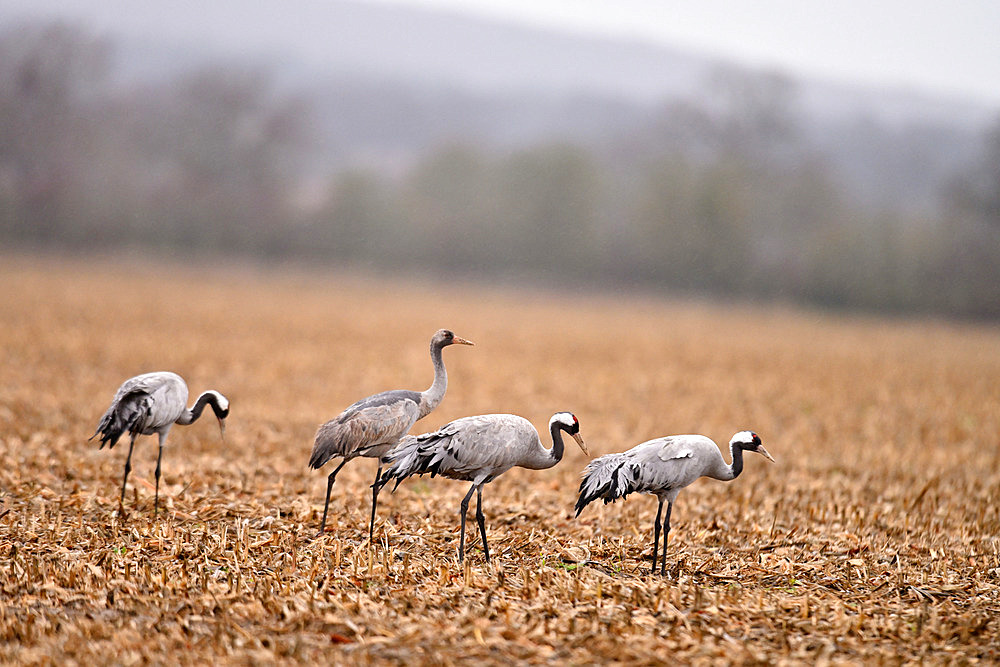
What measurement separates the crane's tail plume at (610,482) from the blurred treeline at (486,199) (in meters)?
42.1

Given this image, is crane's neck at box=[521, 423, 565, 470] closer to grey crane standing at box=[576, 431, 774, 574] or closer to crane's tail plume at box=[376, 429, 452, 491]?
grey crane standing at box=[576, 431, 774, 574]

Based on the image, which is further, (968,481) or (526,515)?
(968,481)

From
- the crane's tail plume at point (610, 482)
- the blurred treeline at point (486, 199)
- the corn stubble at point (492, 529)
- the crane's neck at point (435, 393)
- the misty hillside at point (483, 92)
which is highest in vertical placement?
the misty hillside at point (483, 92)

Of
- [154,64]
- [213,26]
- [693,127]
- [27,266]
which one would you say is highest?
[213,26]

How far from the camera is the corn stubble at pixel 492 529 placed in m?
5.70

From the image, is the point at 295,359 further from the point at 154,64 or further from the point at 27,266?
the point at 154,64

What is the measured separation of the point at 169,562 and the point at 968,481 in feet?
32.4

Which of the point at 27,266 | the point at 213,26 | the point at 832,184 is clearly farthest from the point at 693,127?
the point at 213,26

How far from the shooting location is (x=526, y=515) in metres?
8.82

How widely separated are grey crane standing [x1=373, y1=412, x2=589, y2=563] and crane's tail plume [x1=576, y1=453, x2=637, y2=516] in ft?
0.79

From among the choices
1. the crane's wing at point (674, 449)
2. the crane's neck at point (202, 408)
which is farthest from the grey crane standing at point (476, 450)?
the crane's neck at point (202, 408)

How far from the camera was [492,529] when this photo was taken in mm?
8266

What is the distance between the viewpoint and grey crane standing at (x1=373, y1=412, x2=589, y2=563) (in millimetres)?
6902

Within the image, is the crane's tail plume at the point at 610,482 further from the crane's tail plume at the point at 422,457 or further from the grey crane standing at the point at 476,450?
the crane's tail plume at the point at 422,457
